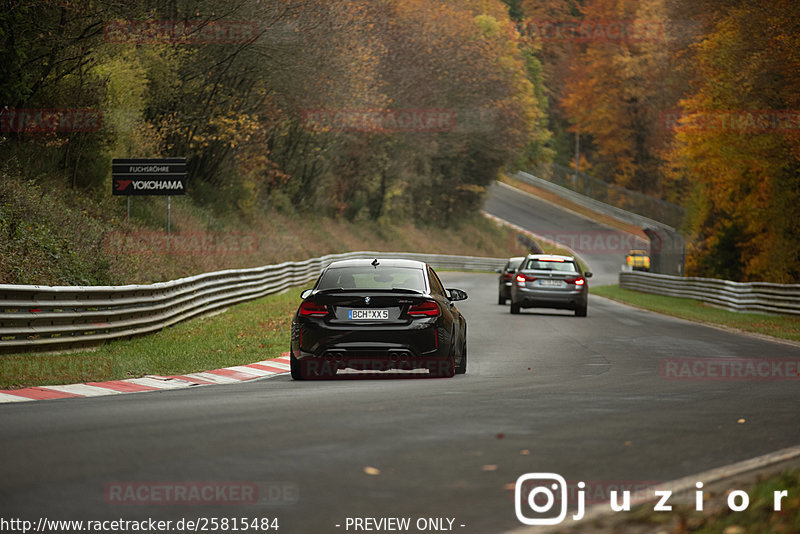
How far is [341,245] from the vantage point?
55.5 metres

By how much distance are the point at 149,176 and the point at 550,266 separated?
33.8ft

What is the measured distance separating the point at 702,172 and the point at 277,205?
20151mm

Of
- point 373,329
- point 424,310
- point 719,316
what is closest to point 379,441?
point 373,329

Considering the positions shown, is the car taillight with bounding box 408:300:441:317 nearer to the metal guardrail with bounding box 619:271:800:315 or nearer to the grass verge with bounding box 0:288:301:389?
the grass verge with bounding box 0:288:301:389

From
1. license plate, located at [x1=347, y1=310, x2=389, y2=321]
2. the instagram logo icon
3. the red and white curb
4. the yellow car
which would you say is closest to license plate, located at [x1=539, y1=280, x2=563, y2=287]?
the red and white curb

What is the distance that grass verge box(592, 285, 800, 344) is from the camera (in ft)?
81.2

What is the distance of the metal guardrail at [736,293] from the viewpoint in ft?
99.2

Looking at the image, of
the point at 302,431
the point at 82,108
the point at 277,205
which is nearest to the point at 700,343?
the point at 302,431

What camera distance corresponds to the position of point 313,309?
12383mm

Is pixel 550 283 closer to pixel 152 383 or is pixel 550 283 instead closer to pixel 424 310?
pixel 424 310

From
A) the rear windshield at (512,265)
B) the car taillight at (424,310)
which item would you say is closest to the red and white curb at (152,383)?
the car taillight at (424,310)

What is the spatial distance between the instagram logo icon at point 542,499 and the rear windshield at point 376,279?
642 cm

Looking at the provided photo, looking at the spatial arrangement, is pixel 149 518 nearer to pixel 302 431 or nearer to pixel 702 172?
pixel 302 431

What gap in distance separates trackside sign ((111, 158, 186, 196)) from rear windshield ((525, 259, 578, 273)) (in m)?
8.97
